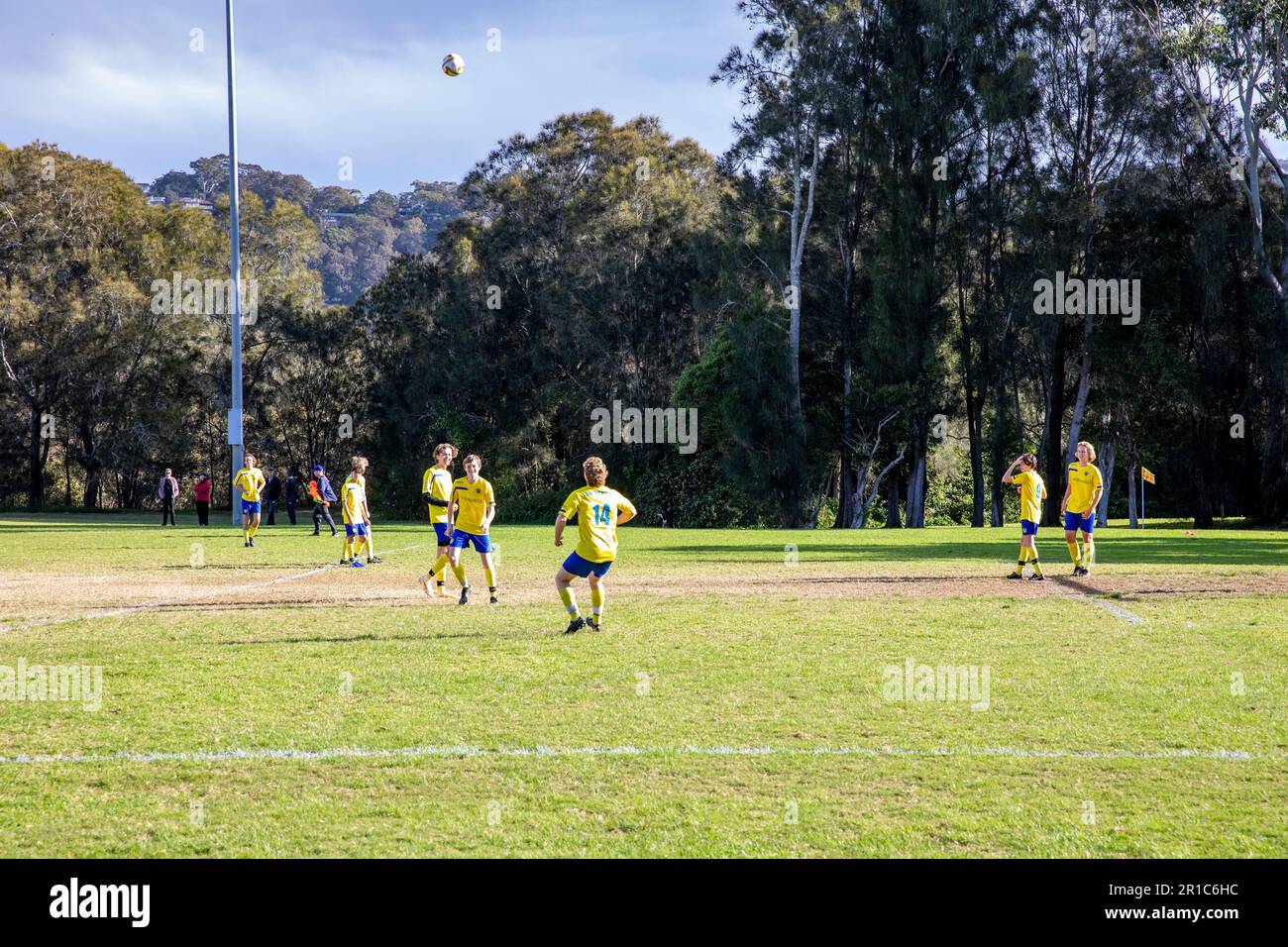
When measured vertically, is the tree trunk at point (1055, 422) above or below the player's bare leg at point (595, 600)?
above

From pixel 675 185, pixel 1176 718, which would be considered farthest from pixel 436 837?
pixel 675 185

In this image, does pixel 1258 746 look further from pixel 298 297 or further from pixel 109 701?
pixel 298 297

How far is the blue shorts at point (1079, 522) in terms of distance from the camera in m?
18.9

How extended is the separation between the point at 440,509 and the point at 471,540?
89.0 inches

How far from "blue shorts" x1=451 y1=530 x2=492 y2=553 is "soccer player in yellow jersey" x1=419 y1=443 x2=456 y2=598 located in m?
0.14

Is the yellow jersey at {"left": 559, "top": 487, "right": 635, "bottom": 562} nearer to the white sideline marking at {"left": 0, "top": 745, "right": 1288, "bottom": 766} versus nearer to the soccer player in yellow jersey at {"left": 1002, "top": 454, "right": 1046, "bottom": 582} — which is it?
the white sideline marking at {"left": 0, "top": 745, "right": 1288, "bottom": 766}

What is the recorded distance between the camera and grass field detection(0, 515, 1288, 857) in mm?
5836

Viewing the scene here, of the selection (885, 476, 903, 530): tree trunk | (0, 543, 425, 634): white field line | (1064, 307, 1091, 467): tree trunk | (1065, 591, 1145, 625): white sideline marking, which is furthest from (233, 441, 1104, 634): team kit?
(885, 476, 903, 530): tree trunk

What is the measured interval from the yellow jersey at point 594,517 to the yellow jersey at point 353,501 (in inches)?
391

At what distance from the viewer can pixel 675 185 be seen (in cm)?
5728

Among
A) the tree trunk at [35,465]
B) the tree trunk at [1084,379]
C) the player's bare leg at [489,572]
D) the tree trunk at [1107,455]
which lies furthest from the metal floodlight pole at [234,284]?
the tree trunk at [1107,455]

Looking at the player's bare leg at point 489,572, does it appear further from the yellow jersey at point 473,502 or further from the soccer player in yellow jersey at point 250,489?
the soccer player in yellow jersey at point 250,489

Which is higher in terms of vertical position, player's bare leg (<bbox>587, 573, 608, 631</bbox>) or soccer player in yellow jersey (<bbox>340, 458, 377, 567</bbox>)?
soccer player in yellow jersey (<bbox>340, 458, 377, 567</bbox>)

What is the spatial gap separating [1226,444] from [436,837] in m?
48.5
